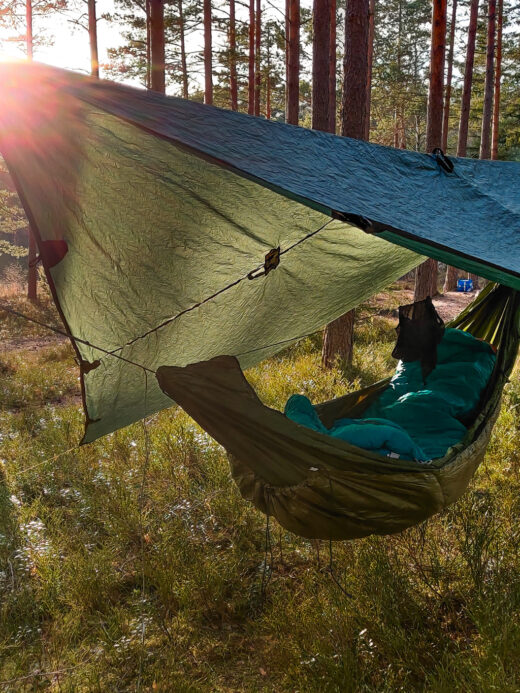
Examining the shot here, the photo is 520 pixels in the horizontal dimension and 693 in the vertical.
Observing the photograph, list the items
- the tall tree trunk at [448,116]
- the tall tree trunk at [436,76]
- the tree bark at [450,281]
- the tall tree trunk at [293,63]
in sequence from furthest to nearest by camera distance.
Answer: the tree bark at [450,281], the tall tree trunk at [448,116], the tall tree trunk at [293,63], the tall tree trunk at [436,76]

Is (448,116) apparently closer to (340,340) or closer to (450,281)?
(450,281)

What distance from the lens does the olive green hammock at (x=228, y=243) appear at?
1.59 metres

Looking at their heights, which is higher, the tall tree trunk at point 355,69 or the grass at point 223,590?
the tall tree trunk at point 355,69

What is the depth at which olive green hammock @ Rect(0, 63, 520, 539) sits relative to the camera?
159cm

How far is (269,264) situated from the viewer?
246 centimetres

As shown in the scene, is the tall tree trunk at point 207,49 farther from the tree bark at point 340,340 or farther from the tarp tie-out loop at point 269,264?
the tarp tie-out loop at point 269,264

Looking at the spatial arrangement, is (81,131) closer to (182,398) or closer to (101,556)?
(182,398)

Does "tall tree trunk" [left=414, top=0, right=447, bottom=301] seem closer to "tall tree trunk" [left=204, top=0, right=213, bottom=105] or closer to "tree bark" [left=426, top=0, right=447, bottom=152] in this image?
"tree bark" [left=426, top=0, right=447, bottom=152]

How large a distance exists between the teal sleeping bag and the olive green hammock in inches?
3.8

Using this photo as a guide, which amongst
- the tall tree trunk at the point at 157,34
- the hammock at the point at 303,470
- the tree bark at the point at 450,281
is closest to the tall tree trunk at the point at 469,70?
the tree bark at the point at 450,281

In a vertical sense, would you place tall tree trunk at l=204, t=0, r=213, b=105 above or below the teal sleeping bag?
above

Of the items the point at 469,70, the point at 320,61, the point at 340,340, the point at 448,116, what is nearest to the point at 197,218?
the point at 340,340

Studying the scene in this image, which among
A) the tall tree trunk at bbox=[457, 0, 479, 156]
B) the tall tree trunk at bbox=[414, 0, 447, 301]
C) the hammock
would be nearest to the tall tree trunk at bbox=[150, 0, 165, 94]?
the tall tree trunk at bbox=[414, 0, 447, 301]

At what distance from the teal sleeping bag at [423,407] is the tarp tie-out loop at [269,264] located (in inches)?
27.4
